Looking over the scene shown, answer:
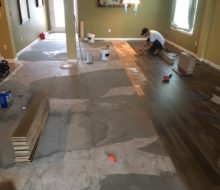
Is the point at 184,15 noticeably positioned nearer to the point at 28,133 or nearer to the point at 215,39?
the point at 215,39

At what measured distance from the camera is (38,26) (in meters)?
7.92

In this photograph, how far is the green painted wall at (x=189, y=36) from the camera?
577cm

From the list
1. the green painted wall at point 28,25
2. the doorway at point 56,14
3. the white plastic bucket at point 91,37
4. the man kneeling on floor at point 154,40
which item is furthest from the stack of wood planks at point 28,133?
the doorway at point 56,14

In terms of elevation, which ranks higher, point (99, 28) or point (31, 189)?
point (99, 28)

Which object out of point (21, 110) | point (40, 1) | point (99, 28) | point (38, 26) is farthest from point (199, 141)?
point (40, 1)

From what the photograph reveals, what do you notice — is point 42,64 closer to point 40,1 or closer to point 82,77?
point 82,77

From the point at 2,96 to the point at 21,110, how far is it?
1.11ft

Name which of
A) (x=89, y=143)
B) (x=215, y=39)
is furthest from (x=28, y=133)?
(x=215, y=39)

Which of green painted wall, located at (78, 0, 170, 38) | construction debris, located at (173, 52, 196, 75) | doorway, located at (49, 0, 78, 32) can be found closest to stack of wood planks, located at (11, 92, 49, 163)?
construction debris, located at (173, 52, 196, 75)

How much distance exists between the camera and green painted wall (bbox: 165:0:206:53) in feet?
18.9

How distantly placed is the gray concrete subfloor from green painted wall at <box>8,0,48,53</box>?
2095 mm

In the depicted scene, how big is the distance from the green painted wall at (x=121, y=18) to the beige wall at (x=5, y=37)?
3529 mm

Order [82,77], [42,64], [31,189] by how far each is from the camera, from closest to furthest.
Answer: [31,189], [82,77], [42,64]

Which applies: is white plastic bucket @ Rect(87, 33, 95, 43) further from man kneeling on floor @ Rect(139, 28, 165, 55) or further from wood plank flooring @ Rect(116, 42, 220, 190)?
wood plank flooring @ Rect(116, 42, 220, 190)
